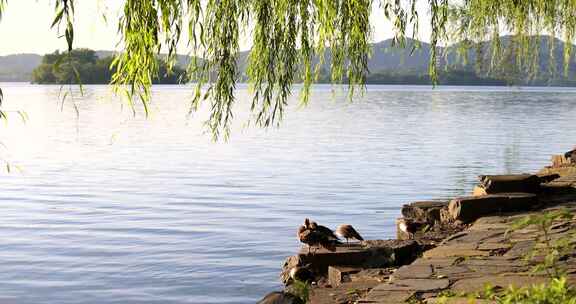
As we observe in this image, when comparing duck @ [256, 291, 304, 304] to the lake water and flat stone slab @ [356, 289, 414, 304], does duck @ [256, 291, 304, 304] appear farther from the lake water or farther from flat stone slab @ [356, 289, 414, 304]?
the lake water

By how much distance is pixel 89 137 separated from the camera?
3484 centimetres

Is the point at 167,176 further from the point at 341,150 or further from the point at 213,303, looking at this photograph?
the point at 213,303

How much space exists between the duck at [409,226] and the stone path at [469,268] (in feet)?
4.41

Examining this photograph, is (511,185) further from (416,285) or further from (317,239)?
(416,285)

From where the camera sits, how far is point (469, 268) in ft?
20.9

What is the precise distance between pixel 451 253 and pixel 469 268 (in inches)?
27.2

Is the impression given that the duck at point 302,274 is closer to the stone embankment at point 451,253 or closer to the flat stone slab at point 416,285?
the stone embankment at point 451,253

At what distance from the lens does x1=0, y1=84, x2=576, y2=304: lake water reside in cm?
1049

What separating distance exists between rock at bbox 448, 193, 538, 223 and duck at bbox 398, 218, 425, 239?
1.52ft

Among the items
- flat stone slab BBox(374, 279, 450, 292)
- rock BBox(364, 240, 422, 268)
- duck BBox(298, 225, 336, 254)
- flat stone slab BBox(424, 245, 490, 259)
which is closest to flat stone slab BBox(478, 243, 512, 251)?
flat stone slab BBox(424, 245, 490, 259)

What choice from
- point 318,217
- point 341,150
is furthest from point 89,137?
point 318,217

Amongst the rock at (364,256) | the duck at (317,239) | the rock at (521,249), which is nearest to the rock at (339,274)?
the rock at (364,256)

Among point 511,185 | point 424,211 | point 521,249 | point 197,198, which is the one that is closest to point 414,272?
point 521,249

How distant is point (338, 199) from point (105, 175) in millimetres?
7051
